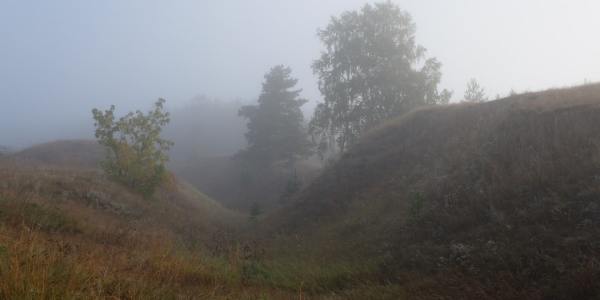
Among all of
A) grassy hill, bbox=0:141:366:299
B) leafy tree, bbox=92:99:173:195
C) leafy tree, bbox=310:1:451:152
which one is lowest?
grassy hill, bbox=0:141:366:299

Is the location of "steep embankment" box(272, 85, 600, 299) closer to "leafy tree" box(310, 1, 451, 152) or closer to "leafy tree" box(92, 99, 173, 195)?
"leafy tree" box(92, 99, 173, 195)

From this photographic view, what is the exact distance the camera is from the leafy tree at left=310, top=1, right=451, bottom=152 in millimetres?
29344

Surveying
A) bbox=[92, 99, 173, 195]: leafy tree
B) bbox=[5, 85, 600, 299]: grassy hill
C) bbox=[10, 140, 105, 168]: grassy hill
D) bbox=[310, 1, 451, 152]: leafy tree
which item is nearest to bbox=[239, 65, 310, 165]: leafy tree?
bbox=[310, 1, 451, 152]: leafy tree

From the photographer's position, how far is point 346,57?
3072 cm

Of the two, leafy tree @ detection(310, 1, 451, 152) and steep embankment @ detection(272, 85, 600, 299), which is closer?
steep embankment @ detection(272, 85, 600, 299)

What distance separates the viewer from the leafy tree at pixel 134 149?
17.2 m

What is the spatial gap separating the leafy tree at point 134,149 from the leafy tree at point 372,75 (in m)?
16.1

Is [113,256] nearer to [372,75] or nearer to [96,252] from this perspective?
[96,252]

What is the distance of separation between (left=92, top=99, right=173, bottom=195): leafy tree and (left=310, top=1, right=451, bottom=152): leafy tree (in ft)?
Answer: 52.7

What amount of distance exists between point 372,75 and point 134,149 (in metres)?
18.1

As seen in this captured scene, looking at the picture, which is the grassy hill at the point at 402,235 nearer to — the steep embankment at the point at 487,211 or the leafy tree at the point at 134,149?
the steep embankment at the point at 487,211

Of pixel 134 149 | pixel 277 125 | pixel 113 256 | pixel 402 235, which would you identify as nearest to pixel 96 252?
pixel 113 256

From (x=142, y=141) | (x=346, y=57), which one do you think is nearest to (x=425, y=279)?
(x=142, y=141)

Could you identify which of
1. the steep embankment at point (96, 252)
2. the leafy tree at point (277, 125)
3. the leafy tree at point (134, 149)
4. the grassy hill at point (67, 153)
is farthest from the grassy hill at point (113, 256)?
the leafy tree at point (277, 125)
